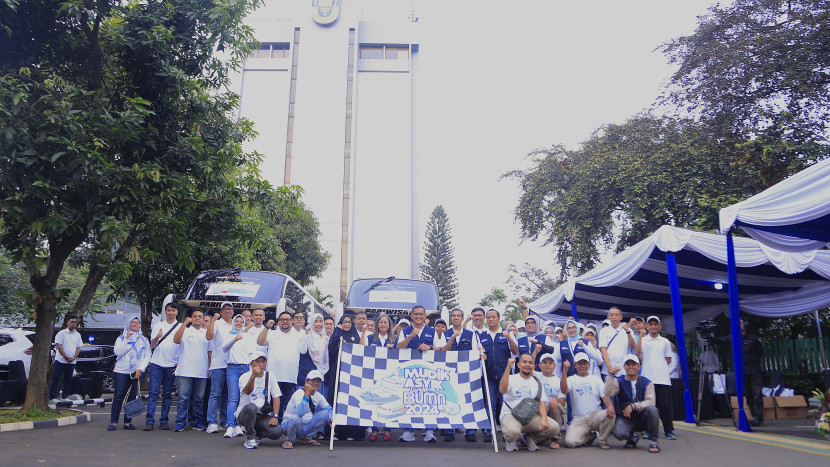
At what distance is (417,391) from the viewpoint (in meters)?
7.42

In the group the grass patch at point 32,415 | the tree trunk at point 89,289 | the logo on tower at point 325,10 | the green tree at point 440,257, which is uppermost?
the logo on tower at point 325,10

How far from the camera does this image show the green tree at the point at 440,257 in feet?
202

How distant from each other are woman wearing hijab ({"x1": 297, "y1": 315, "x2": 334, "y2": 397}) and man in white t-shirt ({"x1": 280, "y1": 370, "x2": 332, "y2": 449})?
85 centimetres

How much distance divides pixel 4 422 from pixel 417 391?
646cm

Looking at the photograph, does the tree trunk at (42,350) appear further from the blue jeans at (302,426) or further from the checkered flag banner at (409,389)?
the checkered flag banner at (409,389)

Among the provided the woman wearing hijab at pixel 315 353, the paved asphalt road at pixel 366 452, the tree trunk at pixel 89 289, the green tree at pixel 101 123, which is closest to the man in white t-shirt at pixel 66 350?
the tree trunk at pixel 89 289

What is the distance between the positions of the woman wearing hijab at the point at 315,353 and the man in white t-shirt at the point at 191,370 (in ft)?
5.17

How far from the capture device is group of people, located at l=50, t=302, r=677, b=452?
7219mm

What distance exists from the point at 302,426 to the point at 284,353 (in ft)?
4.15

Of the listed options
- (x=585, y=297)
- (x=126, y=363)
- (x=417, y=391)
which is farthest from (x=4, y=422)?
(x=585, y=297)

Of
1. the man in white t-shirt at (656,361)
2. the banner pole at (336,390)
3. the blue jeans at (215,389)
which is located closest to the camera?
the banner pole at (336,390)

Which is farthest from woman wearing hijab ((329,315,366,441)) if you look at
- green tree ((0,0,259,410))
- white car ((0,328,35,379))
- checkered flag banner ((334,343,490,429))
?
white car ((0,328,35,379))

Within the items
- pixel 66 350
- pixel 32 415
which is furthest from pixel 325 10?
pixel 32 415

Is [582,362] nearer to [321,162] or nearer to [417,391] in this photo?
[417,391]
